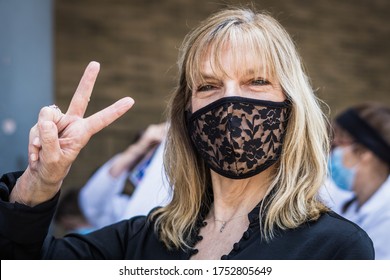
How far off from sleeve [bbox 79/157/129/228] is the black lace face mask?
2.49m

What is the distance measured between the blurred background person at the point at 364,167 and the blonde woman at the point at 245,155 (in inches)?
63.2

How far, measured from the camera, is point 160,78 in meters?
6.68

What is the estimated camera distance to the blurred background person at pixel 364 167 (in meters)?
3.88

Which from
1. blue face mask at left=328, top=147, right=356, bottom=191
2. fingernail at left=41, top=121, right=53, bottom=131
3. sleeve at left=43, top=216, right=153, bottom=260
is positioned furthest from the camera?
blue face mask at left=328, top=147, right=356, bottom=191

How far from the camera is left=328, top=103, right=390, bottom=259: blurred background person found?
153 inches

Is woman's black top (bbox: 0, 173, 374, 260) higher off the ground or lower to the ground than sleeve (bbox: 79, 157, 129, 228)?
higher

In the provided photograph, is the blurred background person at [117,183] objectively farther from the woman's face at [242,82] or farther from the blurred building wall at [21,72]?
the woman's face at [242,82]

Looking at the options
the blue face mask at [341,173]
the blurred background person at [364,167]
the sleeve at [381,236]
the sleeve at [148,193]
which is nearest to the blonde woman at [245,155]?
the sleeve at [148,193]

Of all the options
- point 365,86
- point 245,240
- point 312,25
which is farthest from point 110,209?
point 365,86

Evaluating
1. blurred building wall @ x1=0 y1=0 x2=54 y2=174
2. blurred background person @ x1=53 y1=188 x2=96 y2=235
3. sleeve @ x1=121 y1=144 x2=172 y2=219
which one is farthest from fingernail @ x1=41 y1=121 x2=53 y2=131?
blurred background person @ x1=53 y1=188 x2=96 y2=235

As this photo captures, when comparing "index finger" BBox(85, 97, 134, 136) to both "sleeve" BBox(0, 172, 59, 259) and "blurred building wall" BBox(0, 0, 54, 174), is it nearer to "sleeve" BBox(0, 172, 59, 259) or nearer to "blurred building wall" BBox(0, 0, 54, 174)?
"sleeve" BBox(0, 172, 59, 259)

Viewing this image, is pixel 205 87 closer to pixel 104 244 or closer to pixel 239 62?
pixel 239 62

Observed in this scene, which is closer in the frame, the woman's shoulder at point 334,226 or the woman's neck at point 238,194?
the woman's shoulder at point 334,226

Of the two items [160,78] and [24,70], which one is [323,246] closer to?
[24,70]
